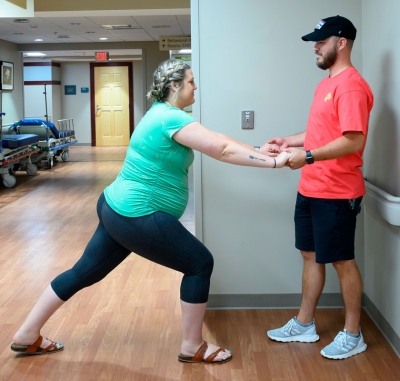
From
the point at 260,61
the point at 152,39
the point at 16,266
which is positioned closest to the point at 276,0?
the point at 260,61

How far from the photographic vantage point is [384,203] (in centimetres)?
278

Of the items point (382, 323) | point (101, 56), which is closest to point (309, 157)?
point (382, 323)

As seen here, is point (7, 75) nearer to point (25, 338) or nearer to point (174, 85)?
point (25, 338)

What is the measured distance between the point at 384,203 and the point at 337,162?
286mm

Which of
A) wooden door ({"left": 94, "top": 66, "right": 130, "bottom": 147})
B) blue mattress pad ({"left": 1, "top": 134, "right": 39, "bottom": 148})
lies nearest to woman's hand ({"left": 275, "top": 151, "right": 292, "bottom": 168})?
blue mattress pad ({"left": 1, "top": 134, "right": 39, "bottom": 148})

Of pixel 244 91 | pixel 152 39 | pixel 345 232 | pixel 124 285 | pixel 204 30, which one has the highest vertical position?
pixel 152 39

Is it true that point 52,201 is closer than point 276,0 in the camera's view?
No

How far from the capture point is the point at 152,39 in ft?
40.7

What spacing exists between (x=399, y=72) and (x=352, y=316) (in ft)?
3.73

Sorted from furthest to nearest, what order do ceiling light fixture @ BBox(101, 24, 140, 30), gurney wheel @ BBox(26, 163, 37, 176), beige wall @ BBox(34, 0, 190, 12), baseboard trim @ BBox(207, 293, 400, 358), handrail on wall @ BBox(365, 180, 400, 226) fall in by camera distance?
gurney wheel @ BBox(26, 163, 37, 176), ceiling light fixture @ BBox(101, 24, 140, 30), beige wall @ BBox(34, 0, 190, 12), baseboard trim @ BBox(207, 293, 400, 358), handrail on wall @ BBox(365, 180, 400, 226)

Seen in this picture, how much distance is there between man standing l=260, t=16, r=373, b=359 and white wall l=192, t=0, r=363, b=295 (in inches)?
18.8

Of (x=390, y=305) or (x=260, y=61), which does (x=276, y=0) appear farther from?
(x=390, y=305)

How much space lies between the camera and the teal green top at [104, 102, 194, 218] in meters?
2.60

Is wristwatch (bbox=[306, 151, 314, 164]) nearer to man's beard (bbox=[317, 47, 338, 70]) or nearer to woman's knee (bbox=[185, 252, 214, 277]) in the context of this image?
man's beard (bbox=[317, 47, 338, 70])
